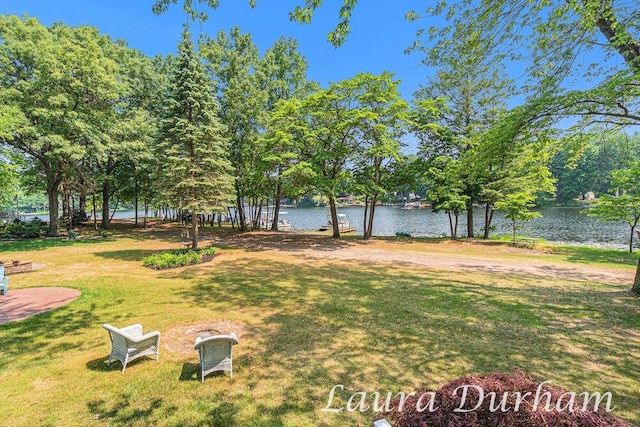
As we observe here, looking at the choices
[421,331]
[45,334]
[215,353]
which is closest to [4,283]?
[45,334]

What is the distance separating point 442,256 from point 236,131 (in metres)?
17.5

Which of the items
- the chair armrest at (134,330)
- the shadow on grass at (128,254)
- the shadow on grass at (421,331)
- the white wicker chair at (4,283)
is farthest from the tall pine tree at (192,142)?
the chair armrest at (134,330)

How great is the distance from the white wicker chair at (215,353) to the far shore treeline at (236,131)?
8.12 meters

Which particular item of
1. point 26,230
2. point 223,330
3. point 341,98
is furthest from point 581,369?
point 26,230

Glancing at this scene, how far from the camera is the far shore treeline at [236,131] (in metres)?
14.1

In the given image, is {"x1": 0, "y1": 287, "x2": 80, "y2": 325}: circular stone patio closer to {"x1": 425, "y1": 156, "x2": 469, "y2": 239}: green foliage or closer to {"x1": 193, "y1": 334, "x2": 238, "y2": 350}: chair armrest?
{"x1": 193, "y1": 334, "x2": 238, "y2": 350}: chair armrest

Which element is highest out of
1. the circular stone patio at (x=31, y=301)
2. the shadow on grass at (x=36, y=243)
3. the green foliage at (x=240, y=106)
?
the green foliage at (x=240, y=106)

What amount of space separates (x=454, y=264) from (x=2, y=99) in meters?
25.1

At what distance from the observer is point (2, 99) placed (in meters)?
16.3

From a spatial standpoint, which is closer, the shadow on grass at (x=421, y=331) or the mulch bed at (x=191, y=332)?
the shadow on grass at (x=421, y=331)

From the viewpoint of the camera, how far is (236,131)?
23453 millimetres

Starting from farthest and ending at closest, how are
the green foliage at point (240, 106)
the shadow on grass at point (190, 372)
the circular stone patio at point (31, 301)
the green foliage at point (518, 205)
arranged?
the green foliage at point (240, 106) → the green foliage at point (518, 205) → the circular stone patio at point (31, 301) → the shadow on grass at point (190, 372)

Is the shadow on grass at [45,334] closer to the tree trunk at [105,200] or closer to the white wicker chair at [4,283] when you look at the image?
the white wicker chair at [4,283]

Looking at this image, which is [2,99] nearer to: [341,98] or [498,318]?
[341,98]
